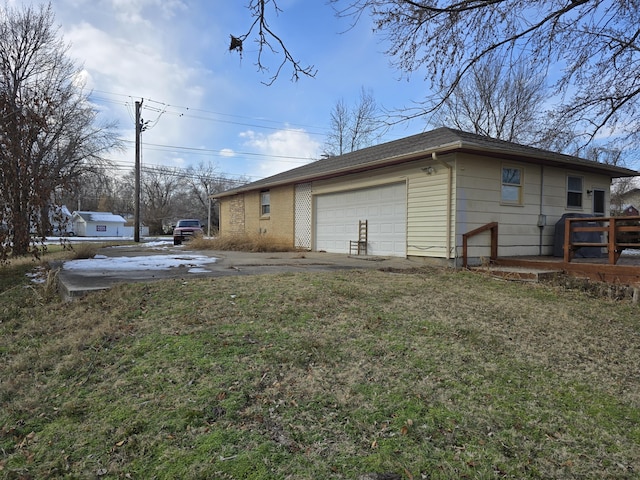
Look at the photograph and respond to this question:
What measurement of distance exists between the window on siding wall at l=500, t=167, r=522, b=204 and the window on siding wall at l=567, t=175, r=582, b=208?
210 cm

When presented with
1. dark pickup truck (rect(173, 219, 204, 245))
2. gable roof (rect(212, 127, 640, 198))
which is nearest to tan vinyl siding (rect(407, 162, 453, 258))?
gable roof (rect(212, 127, 640, 198))

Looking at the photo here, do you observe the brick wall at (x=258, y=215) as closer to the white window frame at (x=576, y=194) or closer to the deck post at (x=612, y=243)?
the white window frame at (x=576, y=194)

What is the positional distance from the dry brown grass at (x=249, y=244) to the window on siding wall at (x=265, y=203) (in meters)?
2.29

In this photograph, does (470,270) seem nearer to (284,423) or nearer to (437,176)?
(437,176)

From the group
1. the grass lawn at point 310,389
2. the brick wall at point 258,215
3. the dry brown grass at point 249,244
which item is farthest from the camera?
the brick wall at point 258,215

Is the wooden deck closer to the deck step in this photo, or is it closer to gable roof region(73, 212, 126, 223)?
the deck step

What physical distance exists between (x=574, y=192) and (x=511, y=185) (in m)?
2.75

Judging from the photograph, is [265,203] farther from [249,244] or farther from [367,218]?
[367,218]

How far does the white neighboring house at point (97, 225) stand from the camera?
44.8 meters

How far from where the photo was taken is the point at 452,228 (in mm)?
8219

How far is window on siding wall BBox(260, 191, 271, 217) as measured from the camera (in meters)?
16.1

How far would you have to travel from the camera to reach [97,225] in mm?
45125

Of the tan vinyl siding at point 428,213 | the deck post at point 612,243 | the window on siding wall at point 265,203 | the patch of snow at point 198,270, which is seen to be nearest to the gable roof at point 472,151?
the tan vinyl siding at point 428,213

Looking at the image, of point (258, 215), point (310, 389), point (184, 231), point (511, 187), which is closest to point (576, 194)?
point (511, 187)
